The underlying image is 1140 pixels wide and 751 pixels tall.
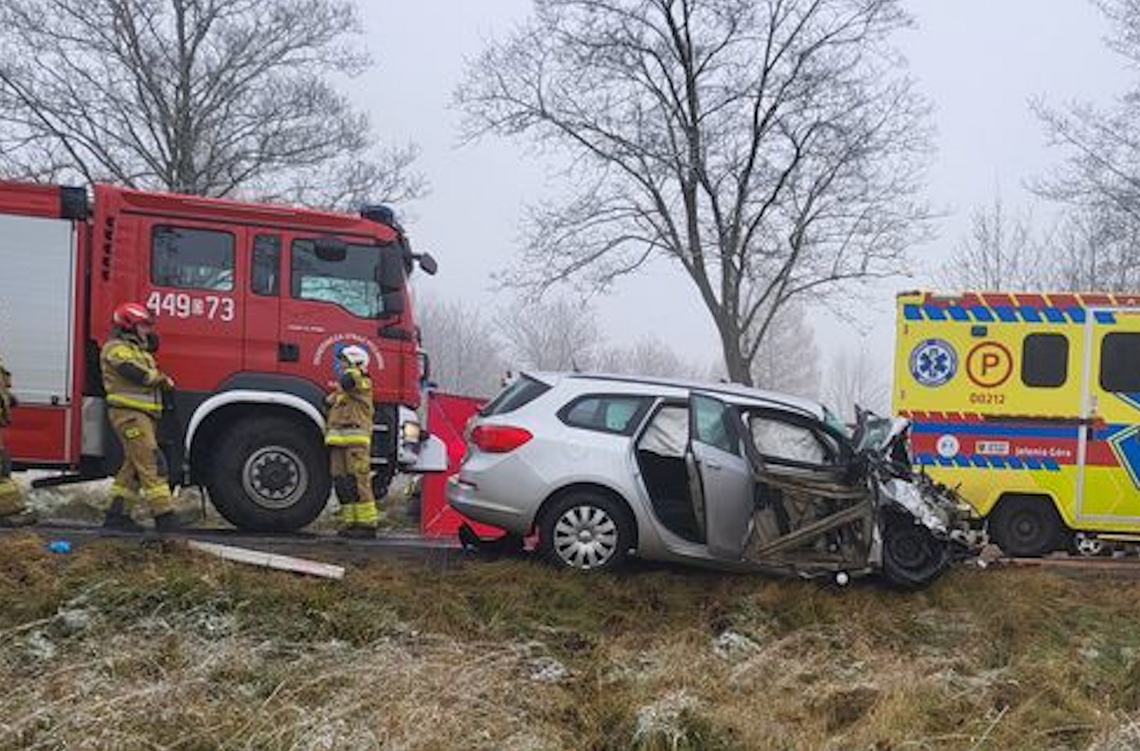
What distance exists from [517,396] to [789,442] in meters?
2.00

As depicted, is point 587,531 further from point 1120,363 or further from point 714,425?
point 1120,363

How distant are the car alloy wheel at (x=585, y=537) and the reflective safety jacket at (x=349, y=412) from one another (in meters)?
1.87

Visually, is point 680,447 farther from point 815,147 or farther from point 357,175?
point 357,175

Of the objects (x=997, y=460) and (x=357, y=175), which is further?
(x=357, y=175)

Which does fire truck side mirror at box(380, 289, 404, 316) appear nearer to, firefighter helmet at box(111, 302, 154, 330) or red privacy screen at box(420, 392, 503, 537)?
firefighter helmet at box(111, 302, 154, 330)

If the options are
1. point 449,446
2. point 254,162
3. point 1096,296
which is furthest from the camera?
point 254,162

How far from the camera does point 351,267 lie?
29.6 feet

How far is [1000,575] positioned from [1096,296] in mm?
3957

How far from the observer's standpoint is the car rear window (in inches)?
320

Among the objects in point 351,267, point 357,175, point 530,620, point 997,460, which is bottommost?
point 530,620

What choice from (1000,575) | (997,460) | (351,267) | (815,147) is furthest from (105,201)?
(815,147)

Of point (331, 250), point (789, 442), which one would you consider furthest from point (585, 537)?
point (331, 250)

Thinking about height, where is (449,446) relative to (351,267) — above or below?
below

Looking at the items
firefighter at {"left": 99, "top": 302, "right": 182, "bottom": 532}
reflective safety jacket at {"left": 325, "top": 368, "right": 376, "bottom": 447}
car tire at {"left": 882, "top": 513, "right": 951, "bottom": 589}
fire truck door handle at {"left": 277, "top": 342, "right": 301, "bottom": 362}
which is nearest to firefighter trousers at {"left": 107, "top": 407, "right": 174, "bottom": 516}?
firefighter at {"left": 99, "top": 302, "right": 182, "bottom": 532}
